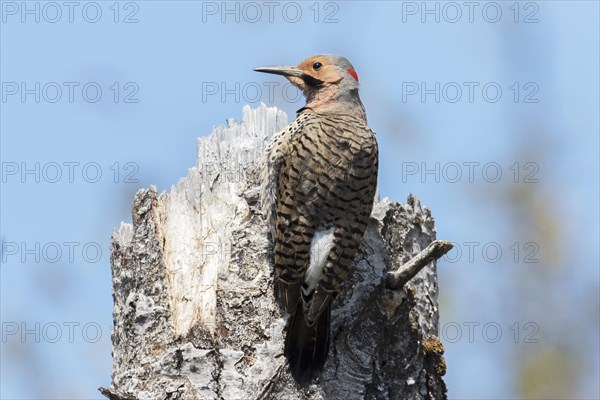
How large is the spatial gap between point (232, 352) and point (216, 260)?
1.61 feet

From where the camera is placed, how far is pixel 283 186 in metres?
4.33

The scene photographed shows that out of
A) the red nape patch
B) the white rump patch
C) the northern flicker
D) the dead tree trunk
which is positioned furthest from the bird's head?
the white rump patch

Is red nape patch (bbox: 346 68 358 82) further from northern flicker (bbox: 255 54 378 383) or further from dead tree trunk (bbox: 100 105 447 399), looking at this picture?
dead tree trunk (bbox: 100 105 447 399)

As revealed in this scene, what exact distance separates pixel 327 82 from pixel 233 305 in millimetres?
1895

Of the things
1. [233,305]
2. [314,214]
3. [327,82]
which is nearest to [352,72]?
[327,82]

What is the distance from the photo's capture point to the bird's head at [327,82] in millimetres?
5285

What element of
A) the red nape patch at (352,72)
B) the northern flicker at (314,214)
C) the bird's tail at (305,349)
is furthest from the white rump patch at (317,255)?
the red nape patch at (352,72)

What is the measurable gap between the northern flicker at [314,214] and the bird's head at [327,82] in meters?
0.39

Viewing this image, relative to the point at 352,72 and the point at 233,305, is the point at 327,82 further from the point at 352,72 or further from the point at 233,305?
the point at 233,305

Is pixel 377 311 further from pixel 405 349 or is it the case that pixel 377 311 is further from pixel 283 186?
pixel 283 186

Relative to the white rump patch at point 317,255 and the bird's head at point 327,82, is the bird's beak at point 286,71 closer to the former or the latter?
the bird's head at point 327,82

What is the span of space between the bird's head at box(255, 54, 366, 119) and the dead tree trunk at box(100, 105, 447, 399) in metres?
0.87

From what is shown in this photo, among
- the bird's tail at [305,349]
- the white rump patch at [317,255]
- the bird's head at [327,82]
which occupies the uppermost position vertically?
the bird's head at [327,82]

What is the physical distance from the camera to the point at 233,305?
4.00m
